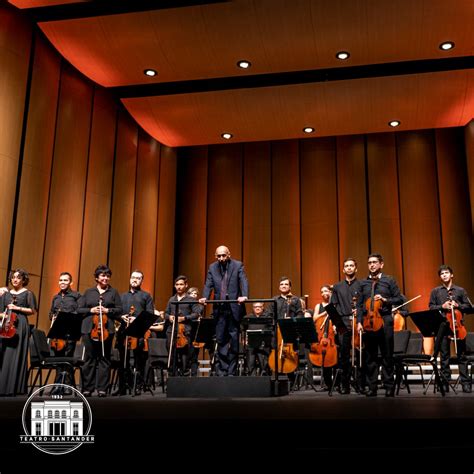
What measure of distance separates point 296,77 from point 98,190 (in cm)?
364

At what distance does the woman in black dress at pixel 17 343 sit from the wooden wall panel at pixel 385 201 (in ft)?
22.5

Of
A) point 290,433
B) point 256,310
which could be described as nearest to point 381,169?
point 256,310

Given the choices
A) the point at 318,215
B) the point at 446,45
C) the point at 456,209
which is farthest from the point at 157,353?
the point at 456,209

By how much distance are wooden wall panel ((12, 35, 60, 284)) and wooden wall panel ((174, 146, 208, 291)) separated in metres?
4.07

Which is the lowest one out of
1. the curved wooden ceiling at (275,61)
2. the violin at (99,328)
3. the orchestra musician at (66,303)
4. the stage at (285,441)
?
the stage at (285,441)

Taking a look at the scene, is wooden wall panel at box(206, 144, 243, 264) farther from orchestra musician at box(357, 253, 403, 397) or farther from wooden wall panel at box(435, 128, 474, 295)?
orchestra musician at box(357, 253, 403, 397)

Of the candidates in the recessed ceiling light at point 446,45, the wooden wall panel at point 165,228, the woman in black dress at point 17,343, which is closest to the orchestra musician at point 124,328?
the woman in black dress at point 17,343

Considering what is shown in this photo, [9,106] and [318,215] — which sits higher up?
[9,106]

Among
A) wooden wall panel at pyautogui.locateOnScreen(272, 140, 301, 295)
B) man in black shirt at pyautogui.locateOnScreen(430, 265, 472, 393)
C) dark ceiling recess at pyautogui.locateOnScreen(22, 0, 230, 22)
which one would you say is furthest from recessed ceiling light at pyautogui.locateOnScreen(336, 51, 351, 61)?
man in black shirt at pyautogui.locateOnScreen(430, 265, 472, 393)

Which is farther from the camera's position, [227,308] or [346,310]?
[346,310]

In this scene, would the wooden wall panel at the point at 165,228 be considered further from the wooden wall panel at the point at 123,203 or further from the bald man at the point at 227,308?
the bald man at the point at 227,308

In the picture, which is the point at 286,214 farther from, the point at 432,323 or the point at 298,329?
the point at 432,323

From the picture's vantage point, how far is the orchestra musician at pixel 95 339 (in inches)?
223

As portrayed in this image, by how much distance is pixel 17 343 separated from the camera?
5.72 m
